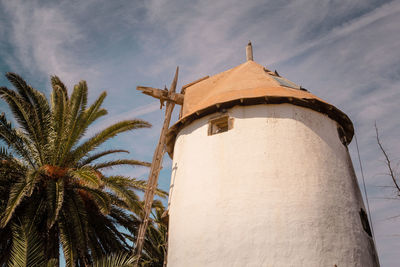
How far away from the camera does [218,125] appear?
10.7 m

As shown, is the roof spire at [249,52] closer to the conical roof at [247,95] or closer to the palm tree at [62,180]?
the conical roof at [247,95]

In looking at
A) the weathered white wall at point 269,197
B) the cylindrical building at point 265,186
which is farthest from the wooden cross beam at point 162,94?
the weathered white wall at point 269,197

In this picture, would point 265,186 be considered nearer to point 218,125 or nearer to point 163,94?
point 218,125

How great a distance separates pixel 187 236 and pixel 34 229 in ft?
12.9

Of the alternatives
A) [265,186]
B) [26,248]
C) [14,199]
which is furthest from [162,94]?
[26,248]

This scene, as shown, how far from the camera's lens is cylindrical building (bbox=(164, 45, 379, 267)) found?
832cm

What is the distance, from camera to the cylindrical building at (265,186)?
8320mm

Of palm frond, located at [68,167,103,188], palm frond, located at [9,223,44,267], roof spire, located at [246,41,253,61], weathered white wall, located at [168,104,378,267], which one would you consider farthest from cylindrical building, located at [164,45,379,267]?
palm frond, located at [9,223,44,267]

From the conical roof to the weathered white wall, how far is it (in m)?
0.25

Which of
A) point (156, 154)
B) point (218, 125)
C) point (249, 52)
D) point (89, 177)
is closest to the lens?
point (89, 177)

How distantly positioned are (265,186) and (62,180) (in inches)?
220

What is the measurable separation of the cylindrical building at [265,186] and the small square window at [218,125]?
0.10ft

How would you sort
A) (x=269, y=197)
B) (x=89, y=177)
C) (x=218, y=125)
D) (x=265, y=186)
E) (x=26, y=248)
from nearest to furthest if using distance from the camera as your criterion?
(x=26, y=248) < (x=269, y=197) < (x=265, y=186) < (x=89, y=177) < (x=218, y=125)

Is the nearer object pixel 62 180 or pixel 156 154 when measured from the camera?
Result: pixel 62 180
